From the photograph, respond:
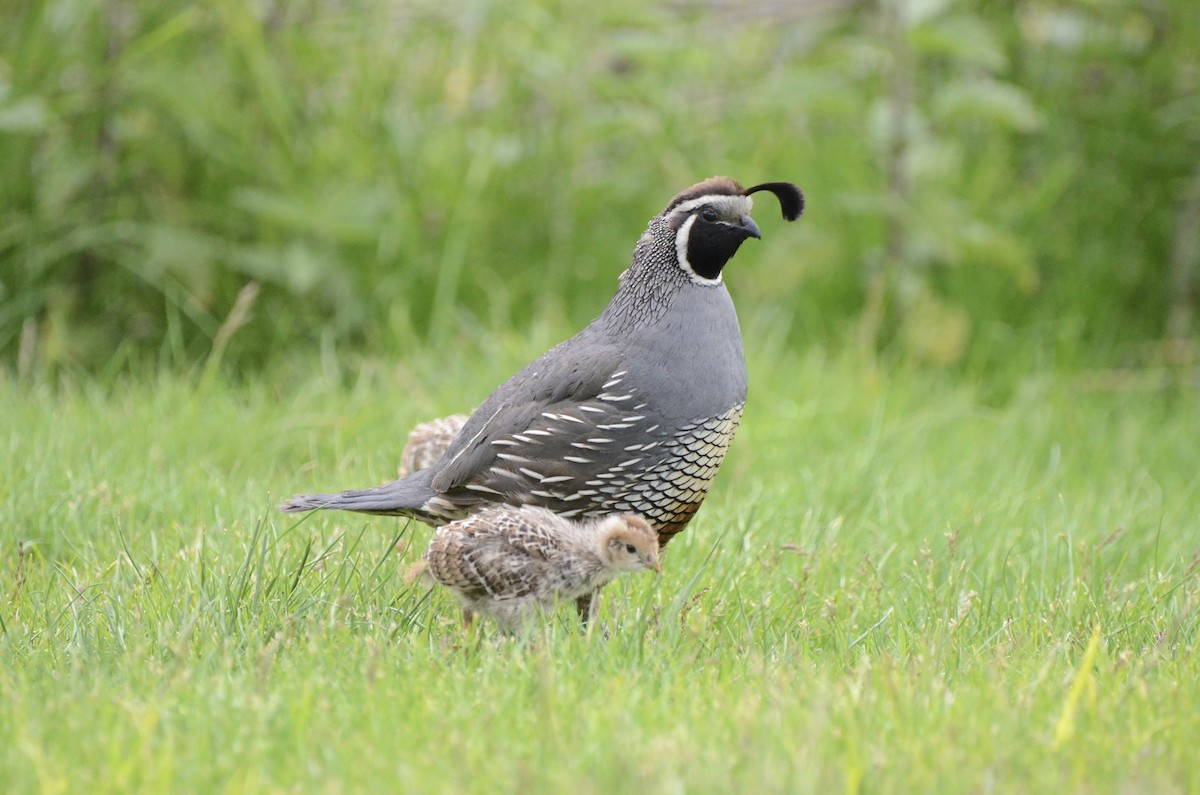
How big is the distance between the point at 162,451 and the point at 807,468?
8.20 ft

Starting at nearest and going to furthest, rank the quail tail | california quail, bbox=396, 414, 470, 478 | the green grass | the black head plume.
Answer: the green grass < the quail tail < the black head plume < california quail, bbox=396, 414, 470, 478

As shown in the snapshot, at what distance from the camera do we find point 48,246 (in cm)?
725

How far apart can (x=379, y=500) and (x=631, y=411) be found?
0.81 m

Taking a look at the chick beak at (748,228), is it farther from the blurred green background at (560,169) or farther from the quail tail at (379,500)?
the blurred green background at (560,169)

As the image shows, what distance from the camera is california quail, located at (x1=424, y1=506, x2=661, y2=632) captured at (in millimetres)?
3799

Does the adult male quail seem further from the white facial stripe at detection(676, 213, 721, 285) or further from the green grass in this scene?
the green grass

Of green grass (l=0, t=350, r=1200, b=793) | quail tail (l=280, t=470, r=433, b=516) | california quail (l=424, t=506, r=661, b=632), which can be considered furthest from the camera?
quail tail (l=280, t=470, r=433, b=516)

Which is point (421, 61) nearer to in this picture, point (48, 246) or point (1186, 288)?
point (48, 246)

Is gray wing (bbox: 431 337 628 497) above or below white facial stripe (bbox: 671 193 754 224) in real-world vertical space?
below

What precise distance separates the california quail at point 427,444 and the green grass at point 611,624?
243 millimetres

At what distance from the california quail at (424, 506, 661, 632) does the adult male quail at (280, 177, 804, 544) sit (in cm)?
27

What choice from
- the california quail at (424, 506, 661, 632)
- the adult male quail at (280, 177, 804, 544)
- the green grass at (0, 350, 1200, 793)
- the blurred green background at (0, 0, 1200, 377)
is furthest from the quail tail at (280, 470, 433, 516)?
the blurred green background at (0, 0, 1200, 377)

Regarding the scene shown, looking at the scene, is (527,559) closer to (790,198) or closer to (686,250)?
(686,250)

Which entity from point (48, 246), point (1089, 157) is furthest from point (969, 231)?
point (48, 246)
